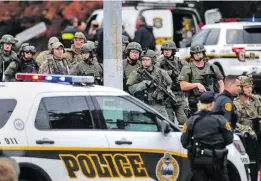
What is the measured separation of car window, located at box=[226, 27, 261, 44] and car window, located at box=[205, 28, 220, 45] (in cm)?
30

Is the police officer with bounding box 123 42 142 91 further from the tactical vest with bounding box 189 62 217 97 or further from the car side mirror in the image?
the car side mirror

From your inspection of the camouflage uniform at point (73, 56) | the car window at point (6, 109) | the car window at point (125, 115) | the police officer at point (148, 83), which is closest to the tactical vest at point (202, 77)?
the police officer at point (148, 83)

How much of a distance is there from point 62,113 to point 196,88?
4222 mm

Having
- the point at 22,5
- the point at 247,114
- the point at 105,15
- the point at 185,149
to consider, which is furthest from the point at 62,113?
the point at 22,5

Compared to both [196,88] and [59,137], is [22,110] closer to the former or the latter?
[59,137]

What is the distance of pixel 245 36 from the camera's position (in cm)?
2253

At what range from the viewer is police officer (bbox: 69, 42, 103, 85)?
15133mm

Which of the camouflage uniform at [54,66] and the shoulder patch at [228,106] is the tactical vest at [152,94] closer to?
the camouflage uniform at [54,66]

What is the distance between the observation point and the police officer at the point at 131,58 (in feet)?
50.9

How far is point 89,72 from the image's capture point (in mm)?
15164

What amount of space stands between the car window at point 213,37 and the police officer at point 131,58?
286 inches

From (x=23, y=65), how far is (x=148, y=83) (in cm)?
229

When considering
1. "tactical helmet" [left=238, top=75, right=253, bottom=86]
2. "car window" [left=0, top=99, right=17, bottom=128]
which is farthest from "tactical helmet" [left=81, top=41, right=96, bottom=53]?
"car window" [left=0, top=99, right=17, bottom=128]

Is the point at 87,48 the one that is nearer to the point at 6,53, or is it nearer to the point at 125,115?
the point at 6,53
